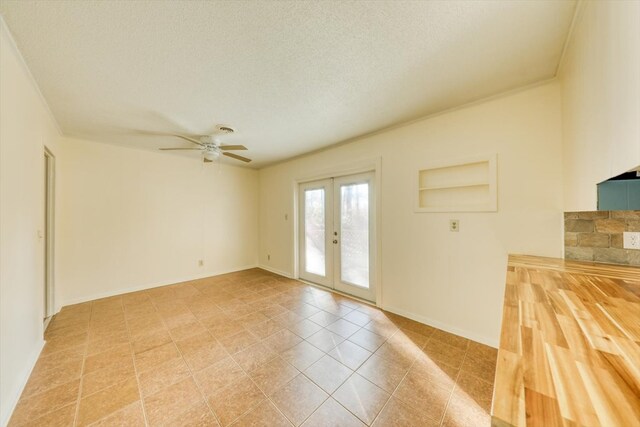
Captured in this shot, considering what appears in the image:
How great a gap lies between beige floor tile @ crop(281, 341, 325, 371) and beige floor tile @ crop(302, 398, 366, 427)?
44 centimetres

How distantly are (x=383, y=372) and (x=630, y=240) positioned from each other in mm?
2110

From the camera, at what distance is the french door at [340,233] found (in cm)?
339

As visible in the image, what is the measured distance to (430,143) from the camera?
266 centimetres

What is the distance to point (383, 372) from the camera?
189cm

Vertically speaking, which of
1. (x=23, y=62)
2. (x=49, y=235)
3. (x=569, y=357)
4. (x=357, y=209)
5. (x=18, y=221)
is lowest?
(x=569, y=357)

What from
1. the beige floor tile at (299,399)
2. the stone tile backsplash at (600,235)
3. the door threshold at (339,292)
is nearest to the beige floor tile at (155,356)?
the beige floor tile at (299,399)

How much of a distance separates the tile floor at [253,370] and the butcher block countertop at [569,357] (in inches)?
40.2

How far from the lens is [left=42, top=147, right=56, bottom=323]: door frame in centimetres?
289

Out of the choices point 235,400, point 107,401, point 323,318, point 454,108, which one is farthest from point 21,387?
point 454,108

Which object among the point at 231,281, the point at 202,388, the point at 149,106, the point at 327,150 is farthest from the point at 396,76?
the point at 231,281

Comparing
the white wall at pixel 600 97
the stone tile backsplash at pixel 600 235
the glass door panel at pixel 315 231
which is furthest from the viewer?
the glass door panel at pixel 315 231

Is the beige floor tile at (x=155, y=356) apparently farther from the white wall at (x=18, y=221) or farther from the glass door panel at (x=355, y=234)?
the glass door panel at (x=355, y=234)

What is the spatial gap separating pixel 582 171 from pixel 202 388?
308 centimetres

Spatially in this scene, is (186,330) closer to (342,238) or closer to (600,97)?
(342,238)
